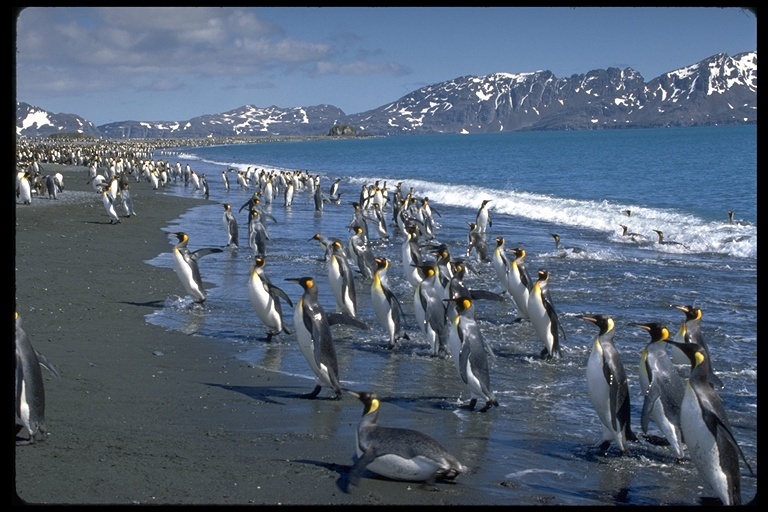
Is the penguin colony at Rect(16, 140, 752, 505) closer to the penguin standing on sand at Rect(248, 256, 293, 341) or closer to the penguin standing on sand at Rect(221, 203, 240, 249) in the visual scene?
the penguin standing on sand at Rect(248, 256, 293, 341)

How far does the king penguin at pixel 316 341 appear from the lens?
238 inches

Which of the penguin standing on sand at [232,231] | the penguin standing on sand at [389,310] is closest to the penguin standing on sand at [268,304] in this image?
the penguin standing on sand at [389,310]

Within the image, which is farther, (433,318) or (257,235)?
(257,235)

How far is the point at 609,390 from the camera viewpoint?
17.1 feet

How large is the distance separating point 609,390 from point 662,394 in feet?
1.07

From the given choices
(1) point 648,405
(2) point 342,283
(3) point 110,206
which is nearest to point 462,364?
(1) point 648,405

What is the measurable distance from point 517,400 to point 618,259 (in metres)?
7.99

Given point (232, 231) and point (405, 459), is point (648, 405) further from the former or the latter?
point (232, 231)

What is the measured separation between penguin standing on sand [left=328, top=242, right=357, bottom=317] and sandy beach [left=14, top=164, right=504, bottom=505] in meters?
1.89

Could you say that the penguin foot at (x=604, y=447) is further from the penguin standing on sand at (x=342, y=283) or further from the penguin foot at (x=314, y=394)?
the penguin standing on sand at (x=342, y=283)

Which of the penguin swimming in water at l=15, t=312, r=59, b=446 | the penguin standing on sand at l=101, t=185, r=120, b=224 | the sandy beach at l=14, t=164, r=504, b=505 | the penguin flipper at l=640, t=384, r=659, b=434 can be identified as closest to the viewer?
the sandy beach at l=14, t=164, r=504, b=505

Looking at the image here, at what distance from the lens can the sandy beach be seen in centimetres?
418

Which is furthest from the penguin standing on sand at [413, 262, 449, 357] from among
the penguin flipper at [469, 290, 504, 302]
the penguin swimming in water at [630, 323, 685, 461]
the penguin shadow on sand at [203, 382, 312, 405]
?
the penguin swimming in water at [630, 323, 685, 461]

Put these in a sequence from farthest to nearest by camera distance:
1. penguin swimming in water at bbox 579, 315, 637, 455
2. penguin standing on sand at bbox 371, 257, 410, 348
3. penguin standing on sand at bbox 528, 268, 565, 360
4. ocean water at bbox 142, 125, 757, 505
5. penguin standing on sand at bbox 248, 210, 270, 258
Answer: penguin standing on sand at bbox 248, 210, 270, 258
penguin standing on sand at bbox 371, 257, 410, 348
penguin standing on sand at bbox 528, 268, 565, 360
penguin swimming in water at bbox 579, 315, 637, 455
ocean water at bbox 142, 125, 757, 505
